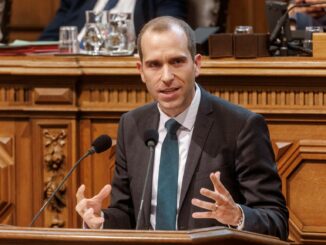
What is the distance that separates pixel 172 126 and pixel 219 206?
0.45m

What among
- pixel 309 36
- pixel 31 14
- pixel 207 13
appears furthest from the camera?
pixel 31 14

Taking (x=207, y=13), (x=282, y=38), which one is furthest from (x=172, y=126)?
(x=207, y=13)

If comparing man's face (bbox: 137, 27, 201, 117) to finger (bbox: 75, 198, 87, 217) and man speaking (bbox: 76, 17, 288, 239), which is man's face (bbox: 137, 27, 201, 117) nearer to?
man speaking (bbox: 76, 17, 288, 239)

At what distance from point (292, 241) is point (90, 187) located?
0.80 m

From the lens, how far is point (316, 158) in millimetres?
3764

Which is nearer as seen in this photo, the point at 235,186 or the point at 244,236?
the point at 244,236

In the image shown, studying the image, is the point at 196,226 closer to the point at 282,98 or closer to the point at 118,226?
the point at 118,226

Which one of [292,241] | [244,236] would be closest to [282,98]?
[292,241]

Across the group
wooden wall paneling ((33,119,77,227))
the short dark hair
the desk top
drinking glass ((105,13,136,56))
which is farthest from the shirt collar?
drinking glass ((105,13,136,56))

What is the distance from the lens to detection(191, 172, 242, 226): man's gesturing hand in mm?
2691

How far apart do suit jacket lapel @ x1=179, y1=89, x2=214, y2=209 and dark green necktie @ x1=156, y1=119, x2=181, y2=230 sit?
0.11ft

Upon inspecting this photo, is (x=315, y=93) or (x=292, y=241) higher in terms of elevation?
(x=315, y=93)

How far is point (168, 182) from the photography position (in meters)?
3.10

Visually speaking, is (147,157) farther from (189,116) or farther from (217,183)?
(217,183)
